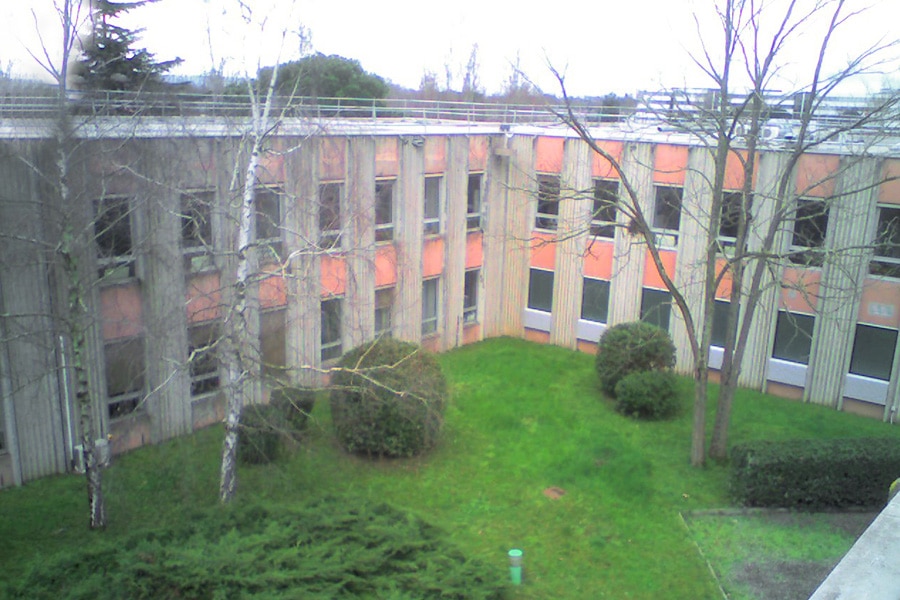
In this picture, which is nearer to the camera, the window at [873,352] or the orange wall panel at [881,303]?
the orange wall panel at [881,303]

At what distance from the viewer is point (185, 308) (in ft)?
40.5

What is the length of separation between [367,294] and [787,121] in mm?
11871

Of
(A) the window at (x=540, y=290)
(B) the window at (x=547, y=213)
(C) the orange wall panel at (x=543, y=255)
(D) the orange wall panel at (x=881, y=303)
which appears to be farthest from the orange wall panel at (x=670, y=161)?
(D) the orange wall panel at (x=881, y=303)

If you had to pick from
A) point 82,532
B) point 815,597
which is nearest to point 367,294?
point 82,532

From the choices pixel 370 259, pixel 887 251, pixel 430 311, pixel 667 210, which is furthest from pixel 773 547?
pixel 430 311

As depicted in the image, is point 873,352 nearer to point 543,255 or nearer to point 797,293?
point 797,293

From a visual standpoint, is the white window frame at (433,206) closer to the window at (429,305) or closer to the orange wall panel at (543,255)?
the window at (429,305)

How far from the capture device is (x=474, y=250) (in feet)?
67.6

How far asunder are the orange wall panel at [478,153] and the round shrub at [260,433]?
9.93 m

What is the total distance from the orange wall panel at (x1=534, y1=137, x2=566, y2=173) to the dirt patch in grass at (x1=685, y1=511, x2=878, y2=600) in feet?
36.6

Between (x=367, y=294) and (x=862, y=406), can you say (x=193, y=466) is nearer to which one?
(x=367, y=294)

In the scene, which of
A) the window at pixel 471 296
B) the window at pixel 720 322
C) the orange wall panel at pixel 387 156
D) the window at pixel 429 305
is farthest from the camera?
the window at pixel 471 296

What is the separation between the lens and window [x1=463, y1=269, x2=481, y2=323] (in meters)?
21.0

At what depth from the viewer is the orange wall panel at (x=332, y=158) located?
15375mm
